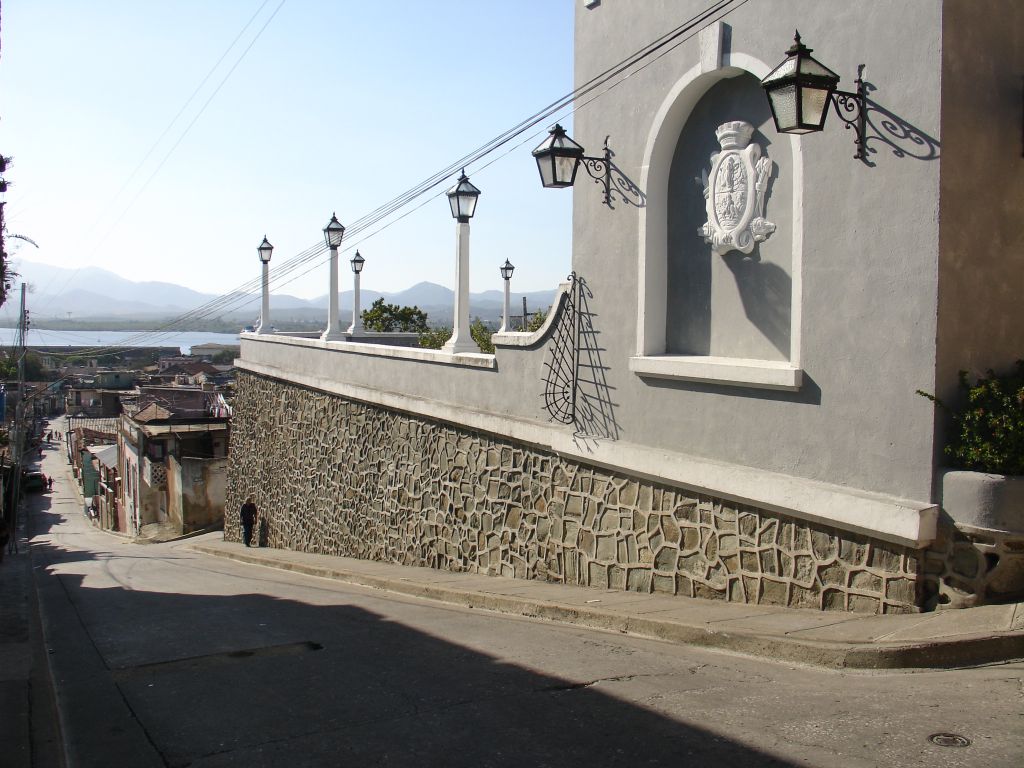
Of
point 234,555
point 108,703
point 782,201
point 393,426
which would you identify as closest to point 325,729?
point 108,703

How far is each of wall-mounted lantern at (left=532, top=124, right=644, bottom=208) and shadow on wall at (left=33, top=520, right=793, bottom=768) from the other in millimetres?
4307

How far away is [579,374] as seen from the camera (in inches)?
365

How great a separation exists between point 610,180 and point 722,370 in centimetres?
261

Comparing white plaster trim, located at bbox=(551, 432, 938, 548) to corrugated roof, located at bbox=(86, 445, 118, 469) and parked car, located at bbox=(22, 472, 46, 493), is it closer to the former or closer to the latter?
corrugated roof, located at bbox=(86, 445, 118, 469)

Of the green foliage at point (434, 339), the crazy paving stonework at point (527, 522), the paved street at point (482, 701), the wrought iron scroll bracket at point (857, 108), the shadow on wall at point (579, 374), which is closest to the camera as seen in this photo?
the paved street at point (482, 701)

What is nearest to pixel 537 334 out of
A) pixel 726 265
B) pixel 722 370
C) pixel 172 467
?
pixel 726 265

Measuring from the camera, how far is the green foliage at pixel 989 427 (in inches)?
215

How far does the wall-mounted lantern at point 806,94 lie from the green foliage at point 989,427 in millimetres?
1781

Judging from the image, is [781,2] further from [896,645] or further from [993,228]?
[896,645]

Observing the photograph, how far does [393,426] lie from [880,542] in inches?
337

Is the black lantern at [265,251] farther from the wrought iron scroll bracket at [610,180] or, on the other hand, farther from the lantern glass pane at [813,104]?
the lantern glass pane at [813,104]

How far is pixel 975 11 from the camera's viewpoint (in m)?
5.76

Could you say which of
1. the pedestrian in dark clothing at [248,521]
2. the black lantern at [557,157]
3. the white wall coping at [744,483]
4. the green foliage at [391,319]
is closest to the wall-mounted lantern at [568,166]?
the black lantern at [557,157]

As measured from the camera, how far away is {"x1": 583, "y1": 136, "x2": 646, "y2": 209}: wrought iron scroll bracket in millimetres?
8547
